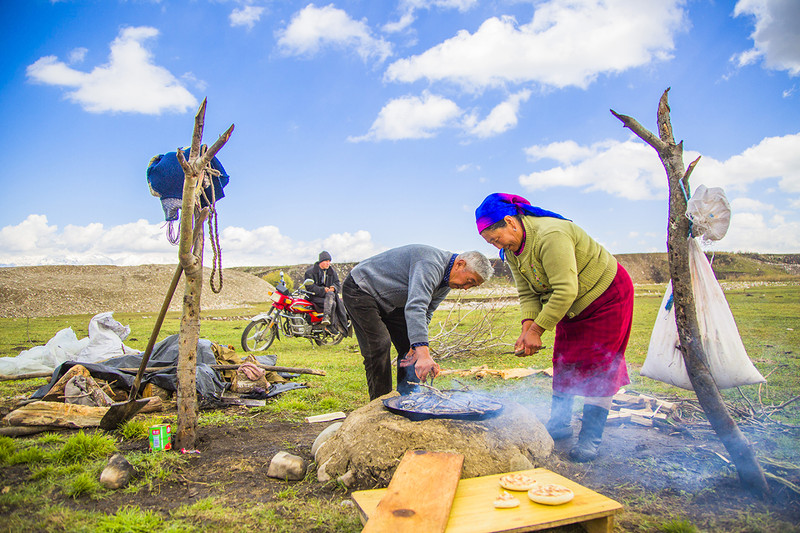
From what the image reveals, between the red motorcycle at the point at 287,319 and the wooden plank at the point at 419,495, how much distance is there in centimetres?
708

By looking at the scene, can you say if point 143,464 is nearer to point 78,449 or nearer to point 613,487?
point 78,449

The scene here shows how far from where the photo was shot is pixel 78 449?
3170 mm

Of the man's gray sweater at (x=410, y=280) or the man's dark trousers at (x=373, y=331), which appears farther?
the man's dark trousers at (x=373, y=331)

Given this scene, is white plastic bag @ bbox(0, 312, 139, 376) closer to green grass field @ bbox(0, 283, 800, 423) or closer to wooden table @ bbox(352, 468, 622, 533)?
green grass field @ bbox(0, 283, 800, 423)

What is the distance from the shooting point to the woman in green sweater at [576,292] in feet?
9.62

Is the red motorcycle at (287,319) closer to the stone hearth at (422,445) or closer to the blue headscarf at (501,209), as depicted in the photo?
the stone hearth at (422,445)

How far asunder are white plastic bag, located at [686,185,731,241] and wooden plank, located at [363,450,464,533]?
1938 millimetres

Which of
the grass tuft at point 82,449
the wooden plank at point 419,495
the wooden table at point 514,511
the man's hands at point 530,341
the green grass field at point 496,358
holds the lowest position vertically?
the green grass field at point 496,358

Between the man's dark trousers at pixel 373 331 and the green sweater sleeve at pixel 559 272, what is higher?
the green sweater sleeve at pixel 559 272

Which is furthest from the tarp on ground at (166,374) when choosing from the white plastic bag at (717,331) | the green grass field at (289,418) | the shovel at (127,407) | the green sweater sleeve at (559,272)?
the white plastic bag at (717,331)

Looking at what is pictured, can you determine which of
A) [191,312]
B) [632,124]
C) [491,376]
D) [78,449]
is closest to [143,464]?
[78,449]

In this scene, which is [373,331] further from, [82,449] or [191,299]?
[82,449]

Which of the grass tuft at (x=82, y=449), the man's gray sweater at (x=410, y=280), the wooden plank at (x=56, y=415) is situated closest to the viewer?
the grass tuft at (x=82, y=449)

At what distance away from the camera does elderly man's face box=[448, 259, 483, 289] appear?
11.0 feet
